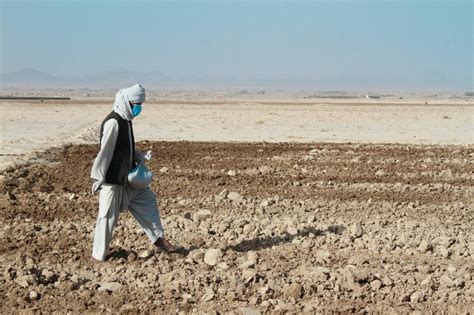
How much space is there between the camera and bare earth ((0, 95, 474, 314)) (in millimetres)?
6246

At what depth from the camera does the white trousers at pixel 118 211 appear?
7.09 meters

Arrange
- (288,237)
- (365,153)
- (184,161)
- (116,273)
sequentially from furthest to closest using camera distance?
(365,153), (184,161), (288,237), (116,273)

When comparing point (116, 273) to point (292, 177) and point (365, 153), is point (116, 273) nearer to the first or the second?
point (292, 177)

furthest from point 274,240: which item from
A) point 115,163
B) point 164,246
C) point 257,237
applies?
point 115,163

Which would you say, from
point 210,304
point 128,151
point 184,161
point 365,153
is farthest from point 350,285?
point 365,153

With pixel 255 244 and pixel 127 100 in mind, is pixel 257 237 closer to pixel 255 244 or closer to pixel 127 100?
pixel 255 244

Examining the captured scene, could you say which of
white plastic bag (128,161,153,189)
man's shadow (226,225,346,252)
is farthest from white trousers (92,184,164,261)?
man's shadow (226,225,346,252)

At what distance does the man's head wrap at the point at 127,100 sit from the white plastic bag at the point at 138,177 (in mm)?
503

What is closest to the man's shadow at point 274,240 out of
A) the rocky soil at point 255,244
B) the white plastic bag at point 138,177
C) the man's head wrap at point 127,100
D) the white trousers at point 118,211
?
the rocky soil at point 255,244

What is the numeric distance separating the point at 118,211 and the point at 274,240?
6.16 ft

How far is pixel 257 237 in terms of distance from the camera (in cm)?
832

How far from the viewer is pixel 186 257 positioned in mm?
7363

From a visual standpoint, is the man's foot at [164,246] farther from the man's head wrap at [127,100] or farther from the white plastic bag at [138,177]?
the man's head wrap at [127,100]

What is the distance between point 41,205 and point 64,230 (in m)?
1.71
